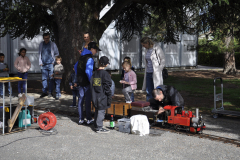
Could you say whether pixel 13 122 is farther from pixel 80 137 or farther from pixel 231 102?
pixel 231 102

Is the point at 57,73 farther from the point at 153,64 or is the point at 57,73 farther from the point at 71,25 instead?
the point at 153,64

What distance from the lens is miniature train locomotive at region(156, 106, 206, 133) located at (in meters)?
6.77

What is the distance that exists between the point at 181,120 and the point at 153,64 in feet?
7.67

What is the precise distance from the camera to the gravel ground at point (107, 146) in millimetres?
5434

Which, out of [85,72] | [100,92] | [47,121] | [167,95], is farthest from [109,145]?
[167,95]

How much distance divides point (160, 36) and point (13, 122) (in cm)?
1438

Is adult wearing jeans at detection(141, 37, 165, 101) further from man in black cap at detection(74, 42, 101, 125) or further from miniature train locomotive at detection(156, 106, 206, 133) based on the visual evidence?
man in black cap at detection(74, 42, 101, 125)

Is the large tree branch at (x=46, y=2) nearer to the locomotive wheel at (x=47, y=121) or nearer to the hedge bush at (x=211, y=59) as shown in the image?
the locomotive wheel at (x=47, y=121)

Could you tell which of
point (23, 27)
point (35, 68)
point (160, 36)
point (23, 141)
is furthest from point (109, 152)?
point (35, 68)

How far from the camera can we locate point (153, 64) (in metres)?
8.90

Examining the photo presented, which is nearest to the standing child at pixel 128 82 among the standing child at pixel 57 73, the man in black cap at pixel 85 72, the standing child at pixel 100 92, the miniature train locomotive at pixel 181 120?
the man in black cap at pixel 85 72

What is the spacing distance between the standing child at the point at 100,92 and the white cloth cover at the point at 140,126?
22.3 inches

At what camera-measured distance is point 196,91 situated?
14.1 metres

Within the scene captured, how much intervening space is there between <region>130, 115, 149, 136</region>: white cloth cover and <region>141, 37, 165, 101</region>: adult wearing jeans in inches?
81.5
